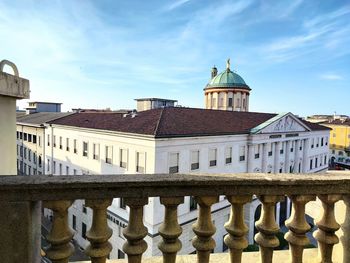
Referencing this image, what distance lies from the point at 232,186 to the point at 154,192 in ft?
1.73

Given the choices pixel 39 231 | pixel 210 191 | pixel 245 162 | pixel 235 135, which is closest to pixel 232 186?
pixel 210 191

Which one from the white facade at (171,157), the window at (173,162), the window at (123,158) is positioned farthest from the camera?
Result: the window at (123,158)

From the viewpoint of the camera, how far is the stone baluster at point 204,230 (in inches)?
72.5

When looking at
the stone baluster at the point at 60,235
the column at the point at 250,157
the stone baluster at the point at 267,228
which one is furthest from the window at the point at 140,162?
the stone baluster at the point at 60,235

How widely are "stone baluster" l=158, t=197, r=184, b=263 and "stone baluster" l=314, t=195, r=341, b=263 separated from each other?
1031mm

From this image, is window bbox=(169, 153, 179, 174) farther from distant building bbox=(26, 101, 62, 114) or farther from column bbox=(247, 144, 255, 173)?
distant building bbox=(26, 101, 62, 114)

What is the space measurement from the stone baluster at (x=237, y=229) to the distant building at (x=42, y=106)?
4671 centimetres

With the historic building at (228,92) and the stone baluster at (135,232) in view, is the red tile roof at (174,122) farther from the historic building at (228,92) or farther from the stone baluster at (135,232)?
the stone baluster at (135,232)

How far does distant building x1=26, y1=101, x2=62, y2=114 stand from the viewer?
44353 millimetres

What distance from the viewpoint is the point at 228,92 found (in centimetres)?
4028

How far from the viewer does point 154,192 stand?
5.68ft

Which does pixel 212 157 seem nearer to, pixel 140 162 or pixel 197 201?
pixel 140 162

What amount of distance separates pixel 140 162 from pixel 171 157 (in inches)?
86.8

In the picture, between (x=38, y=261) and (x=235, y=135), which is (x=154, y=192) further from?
(x=235, y=135)
